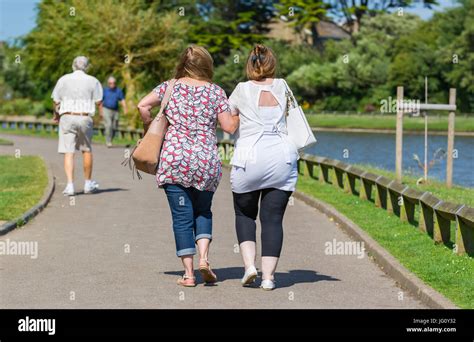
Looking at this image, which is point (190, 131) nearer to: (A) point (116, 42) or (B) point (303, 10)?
(A) point (116, 42)

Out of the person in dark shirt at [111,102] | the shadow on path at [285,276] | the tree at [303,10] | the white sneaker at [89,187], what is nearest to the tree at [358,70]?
the tree at [303,10]

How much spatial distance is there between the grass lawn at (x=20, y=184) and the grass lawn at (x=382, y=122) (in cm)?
3826

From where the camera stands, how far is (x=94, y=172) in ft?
62.1

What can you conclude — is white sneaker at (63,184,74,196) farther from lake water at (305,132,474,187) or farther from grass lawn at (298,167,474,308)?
lake water at (305,132,474,187)

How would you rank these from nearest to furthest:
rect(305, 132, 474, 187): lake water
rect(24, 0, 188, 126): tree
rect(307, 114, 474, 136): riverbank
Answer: rect(305, 132, 474, 187): lake water → rect(24, 0, 188, 126): tree → rect(307, 114, 474, 136): riverbank

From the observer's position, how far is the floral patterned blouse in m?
7.93

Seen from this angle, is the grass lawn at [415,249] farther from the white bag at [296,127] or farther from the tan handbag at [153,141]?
the tan handbag at [153,141]

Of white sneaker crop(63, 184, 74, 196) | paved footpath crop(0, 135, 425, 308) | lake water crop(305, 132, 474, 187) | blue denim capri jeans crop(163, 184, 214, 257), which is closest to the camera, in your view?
paved footpath crop(0, 135, 425, 308)

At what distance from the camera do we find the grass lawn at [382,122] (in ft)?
194

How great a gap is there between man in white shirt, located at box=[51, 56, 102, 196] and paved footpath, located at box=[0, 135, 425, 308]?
3.35ft

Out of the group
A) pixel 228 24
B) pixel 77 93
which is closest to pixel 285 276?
pixel 77 93

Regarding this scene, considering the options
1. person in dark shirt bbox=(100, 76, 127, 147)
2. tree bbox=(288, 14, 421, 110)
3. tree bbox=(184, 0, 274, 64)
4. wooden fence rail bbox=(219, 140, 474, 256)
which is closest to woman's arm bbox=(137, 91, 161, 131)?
wooden fence rail bbox=(219, 140, 474, 256)
